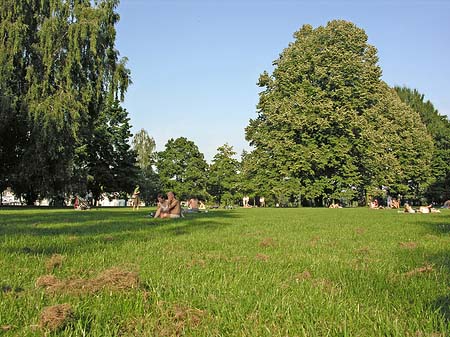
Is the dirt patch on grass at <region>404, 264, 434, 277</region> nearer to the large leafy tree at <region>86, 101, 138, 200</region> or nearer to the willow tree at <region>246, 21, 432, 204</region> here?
the willow tree at <region>246, 21, 432, 204</region>

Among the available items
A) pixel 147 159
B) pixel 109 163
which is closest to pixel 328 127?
pixel 109 163

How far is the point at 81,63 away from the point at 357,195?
98.8 feet

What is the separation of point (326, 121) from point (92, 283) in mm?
40987

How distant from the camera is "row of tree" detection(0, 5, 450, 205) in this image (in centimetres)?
2973

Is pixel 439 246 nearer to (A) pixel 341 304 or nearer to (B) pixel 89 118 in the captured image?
(A) pixel 341 304

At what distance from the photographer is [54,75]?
1190 inches

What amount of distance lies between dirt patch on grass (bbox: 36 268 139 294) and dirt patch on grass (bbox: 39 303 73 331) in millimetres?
723

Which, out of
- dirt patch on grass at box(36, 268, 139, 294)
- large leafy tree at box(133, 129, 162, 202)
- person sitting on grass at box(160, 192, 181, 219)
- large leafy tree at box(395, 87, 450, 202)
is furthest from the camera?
large leafy tree at box(133, 129, 162, 202)

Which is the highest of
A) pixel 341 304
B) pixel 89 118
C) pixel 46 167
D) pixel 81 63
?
pixel 81 63

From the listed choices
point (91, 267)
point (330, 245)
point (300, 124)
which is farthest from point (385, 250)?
point (300, 124)

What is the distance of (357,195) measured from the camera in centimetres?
4653

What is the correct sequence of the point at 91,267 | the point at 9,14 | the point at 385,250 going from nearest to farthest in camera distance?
1. the point at 91,267
2. the point at 385,250
3. the point at 9,14

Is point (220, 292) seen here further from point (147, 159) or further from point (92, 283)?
point (147, 159)

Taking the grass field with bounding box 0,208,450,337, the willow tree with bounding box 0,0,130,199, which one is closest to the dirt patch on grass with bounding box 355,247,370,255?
the grass field with bounding box 0,208,450,337
